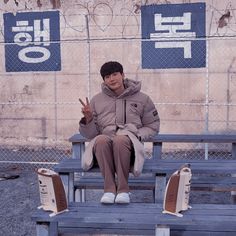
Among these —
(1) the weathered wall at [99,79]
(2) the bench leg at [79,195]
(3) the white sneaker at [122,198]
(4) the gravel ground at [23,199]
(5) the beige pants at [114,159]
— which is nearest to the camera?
(3) the white sneaker at [122,198]

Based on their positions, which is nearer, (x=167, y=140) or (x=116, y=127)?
(x=116, y=127)

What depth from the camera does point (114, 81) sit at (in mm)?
3754

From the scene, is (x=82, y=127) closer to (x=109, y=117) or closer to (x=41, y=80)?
(x=109, y=117)

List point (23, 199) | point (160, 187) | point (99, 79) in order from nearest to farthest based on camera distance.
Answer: point (160, 187), point (23, 199), point (99, 79)

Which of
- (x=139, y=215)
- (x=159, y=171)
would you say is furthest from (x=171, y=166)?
(x=139, y=215)

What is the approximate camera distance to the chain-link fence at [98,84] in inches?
299

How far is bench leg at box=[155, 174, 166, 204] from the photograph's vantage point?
142 inches

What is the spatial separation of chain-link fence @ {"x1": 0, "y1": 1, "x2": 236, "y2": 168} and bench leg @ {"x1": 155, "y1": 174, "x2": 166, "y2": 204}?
149 inches

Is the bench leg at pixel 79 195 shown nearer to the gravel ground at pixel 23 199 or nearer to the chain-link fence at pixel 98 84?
the gravel ground at pixel 23 199

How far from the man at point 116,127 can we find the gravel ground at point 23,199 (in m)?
1.21

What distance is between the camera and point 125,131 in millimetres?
3650

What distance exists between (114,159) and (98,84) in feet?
15.0

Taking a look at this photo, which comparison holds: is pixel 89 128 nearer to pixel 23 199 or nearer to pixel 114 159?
pixel 114 159

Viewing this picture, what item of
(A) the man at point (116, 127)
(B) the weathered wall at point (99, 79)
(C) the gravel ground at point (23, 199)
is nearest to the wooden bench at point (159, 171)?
(A) the man at point (116, 127)
